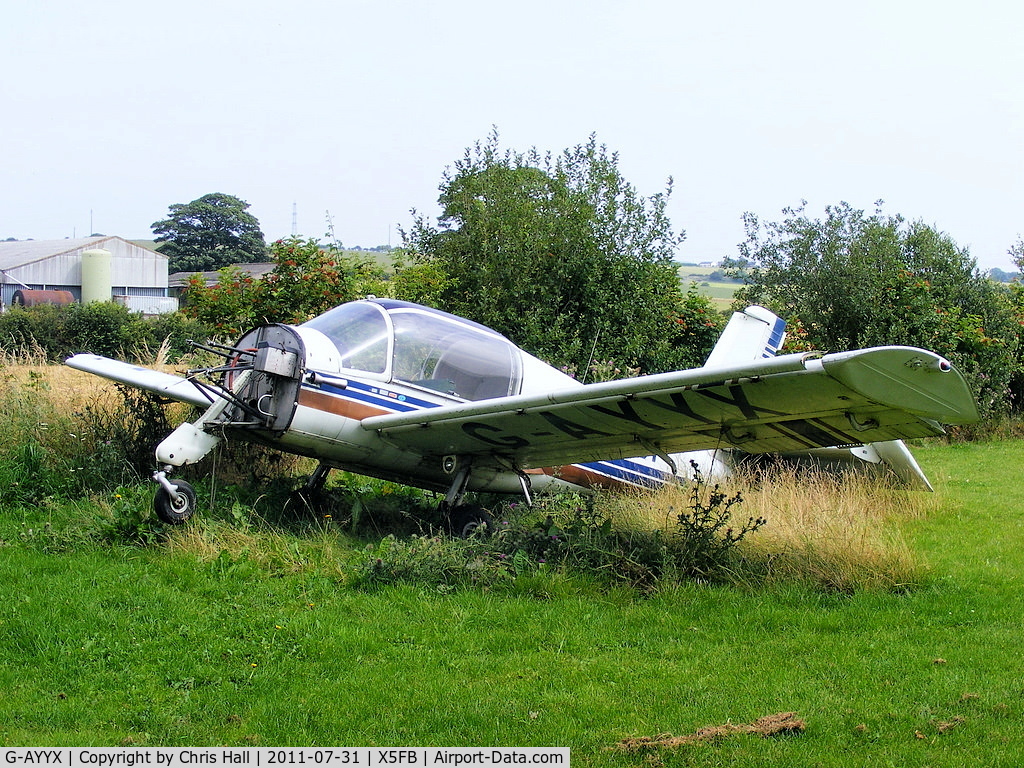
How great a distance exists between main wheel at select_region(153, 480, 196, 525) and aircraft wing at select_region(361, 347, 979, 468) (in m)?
1.41

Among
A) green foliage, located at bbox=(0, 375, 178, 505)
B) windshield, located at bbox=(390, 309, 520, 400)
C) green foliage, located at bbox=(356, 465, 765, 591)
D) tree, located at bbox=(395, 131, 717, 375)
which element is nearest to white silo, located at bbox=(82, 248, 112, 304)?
tree, located at bbox=(395, 131, 717, 375)

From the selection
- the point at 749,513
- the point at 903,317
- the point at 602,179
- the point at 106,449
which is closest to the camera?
the point at 749,513

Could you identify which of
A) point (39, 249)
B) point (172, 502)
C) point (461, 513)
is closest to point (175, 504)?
point (172, 502)

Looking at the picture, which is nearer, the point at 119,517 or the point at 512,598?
the point at 512,598

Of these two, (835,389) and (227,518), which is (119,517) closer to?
(227,518)

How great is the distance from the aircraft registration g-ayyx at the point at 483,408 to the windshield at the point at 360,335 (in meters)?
0.01

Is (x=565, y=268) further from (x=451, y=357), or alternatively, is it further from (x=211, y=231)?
(x=211, y=231)

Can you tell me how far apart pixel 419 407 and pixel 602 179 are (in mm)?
7907

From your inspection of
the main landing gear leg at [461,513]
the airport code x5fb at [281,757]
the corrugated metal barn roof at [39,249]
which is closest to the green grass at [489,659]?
the airport code x5fb at [281,757]

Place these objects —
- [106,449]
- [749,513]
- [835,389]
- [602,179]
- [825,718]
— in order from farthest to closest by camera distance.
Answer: [602,179], [106,449], [749,513], [835,389], [825,718]

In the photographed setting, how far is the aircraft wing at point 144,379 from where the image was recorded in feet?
27.2

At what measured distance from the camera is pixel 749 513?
304 inches

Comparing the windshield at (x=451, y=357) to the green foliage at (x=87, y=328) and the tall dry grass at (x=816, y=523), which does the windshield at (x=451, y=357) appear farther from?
the green foliage at (x=87, y=328)

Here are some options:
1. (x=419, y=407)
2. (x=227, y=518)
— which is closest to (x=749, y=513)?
(x=419, y=407)
